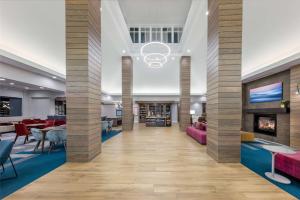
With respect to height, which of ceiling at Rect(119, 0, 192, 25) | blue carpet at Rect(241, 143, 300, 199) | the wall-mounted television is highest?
ceiling at Rect(119, 0, 192, 25)

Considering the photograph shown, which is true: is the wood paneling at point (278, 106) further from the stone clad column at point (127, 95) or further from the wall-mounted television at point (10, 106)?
the wall-mounted television at point (10, 106)

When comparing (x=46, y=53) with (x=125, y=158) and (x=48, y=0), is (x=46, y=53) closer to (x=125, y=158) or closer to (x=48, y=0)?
(x=48, y=0)

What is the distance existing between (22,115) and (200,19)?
1330 cm

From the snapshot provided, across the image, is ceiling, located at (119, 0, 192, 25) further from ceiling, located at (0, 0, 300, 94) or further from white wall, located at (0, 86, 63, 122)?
white wall, located at (0, 86, 63, 122)

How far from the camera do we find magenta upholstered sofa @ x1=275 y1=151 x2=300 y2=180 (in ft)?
10.2

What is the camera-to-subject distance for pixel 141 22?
943 centimetres

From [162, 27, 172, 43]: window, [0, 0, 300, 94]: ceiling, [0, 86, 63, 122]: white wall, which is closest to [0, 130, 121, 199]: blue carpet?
[0, 0, 300, 94]: ceiling

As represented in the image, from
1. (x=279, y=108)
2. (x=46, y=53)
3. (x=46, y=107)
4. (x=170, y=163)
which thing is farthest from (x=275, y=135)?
(x=46, y=107)

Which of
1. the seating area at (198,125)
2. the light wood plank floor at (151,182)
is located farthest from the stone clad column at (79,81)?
the light wood plank floor at (151,182)

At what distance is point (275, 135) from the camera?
681 cm

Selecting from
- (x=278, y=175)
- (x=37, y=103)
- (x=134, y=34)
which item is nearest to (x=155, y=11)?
(x=134, y=34)

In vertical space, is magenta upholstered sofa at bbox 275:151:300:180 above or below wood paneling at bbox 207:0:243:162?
below

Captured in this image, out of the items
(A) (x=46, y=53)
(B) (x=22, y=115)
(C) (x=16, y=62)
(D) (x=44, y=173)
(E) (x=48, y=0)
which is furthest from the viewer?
(B) (x=22, y=115)

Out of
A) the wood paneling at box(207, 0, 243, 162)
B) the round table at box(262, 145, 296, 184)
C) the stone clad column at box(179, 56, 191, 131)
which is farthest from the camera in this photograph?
the stone clad column at box(179, 56, 191, 131)
